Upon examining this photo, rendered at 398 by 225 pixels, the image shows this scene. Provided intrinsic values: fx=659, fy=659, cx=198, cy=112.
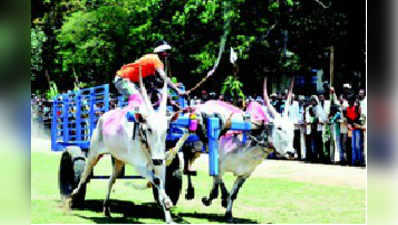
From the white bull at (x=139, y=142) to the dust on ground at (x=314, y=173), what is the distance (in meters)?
5.79

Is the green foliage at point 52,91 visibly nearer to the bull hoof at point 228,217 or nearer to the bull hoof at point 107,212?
the bull hoof at point 107,212

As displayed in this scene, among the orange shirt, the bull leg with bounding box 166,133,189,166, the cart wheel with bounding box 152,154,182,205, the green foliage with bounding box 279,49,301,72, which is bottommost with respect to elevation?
the cart wheel with bounding box 152,154,182,205

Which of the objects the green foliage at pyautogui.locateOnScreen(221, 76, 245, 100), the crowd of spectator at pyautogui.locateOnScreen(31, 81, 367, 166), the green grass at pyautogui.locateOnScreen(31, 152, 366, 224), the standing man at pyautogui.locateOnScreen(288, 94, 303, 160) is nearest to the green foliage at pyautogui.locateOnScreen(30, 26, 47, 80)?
the green foliage at pyautogui.locateOnScreen(221, 76, 245, 100)

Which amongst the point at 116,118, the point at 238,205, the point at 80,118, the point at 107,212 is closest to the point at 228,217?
the point at 238,205

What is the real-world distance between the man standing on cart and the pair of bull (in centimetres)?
38

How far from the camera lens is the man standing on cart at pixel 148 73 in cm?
1030

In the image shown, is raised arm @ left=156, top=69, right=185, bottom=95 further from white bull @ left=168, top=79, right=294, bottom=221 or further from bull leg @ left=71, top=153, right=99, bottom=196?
bull leg @ left=71, top=153, right=99, bottom=196

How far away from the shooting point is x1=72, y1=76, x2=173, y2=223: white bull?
30.0 ft

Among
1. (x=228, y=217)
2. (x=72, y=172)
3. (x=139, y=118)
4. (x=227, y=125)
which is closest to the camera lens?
(x=139, y=118)

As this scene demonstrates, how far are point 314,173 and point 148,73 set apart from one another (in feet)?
23.2

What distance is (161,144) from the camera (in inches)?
358

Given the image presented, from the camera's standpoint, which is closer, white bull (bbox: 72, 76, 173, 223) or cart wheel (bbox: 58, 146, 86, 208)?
white bull (bbox: 72, 76, 173, 223)

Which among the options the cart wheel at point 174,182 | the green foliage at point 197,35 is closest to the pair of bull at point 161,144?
the cart wheel at point 174,182

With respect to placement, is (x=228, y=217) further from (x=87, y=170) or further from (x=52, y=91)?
(x=52, y=91)
